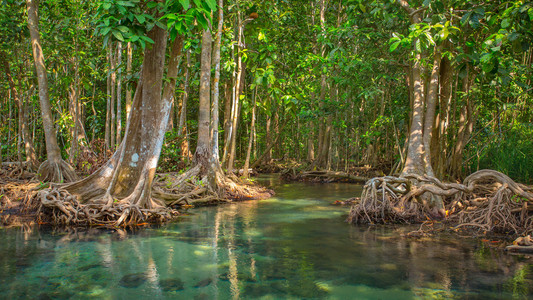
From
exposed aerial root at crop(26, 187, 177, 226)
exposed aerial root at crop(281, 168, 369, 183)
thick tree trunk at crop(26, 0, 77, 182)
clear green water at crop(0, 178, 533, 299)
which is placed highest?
thick tree trunk at crop(26, 0, 77, 182)

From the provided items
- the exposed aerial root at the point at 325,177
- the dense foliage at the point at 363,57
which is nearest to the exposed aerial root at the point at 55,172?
the dense foliage at the point at 363,57

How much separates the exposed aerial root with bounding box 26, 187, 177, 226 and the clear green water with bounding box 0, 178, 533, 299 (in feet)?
1.49

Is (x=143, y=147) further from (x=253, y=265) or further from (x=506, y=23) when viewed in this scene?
(x=506, y=23)

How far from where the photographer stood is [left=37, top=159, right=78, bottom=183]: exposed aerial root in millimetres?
9359

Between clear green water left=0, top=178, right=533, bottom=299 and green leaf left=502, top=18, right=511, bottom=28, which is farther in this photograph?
green leaf left=502, top=18, right=511, bottom=28

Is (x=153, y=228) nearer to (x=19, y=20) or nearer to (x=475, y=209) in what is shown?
(x=475, y=209)

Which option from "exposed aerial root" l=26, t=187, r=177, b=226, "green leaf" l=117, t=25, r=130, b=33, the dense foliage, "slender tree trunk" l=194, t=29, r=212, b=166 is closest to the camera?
"green leaf" l=117, t=25, r=130, b=33

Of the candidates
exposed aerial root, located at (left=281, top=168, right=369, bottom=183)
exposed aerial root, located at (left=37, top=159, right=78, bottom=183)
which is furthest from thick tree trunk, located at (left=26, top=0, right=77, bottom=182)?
exposed aerial root, located at (left=281, top=168, right=369, bottom=183)

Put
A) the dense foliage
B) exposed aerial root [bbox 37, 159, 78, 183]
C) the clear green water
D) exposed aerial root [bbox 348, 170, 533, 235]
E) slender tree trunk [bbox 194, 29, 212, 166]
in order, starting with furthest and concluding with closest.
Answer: slender tree trunk [bbox 194, 29, 212, 166] → exposed aerial root [bbox 37, 159, 78, 183] → exposed aerial root [bbox 348, 170, 533, 235] → the dense foliage → the clear green water

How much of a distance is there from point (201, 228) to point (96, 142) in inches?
327

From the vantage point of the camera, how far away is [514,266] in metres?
4.95

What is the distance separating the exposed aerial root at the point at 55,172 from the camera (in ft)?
30.7

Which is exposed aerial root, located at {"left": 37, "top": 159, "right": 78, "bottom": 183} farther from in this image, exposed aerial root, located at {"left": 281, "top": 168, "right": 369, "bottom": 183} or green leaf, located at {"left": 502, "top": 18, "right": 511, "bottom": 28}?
exposed aerial root, located at {"left": 281, "top": 168, "right": 369, "bottom": 183}

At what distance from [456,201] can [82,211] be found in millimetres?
6879
